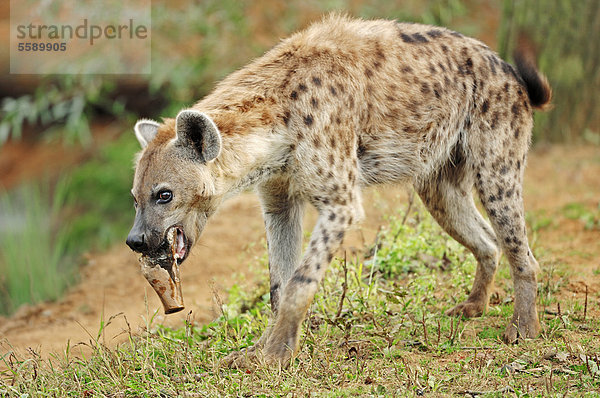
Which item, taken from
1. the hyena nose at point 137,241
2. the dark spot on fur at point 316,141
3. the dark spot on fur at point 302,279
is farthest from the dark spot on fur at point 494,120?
the hyena nose at point 137,241

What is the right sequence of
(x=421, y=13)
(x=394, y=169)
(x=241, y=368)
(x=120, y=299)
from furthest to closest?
(x=421, y=13), (x=120, y=299), (x=394, y=169), (x=241, y=368)

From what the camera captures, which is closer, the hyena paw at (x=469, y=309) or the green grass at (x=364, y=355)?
the green grass at (x=364, y=355)

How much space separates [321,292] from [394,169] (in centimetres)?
91

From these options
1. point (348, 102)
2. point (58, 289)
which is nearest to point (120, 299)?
point (58, 289)

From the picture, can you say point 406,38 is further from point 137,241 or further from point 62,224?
point 62,224

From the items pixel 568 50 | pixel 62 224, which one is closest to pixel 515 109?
pixel 568 50

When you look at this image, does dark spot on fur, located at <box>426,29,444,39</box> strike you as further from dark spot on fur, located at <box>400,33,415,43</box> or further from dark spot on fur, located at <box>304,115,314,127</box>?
dark spot on fur, located at <box>304,115,314,127</box>

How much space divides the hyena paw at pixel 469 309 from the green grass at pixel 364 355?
0.17 ft

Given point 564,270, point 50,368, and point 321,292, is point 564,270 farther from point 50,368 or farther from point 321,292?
point 50,368

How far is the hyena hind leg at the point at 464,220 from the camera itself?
4.73 meters

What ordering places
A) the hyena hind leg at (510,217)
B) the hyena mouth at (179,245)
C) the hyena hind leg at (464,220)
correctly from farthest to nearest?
the hyena hind leg at (464,220), the hyena hind leg at (510,217), the hyena mouth at (179,245)

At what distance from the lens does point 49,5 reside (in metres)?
8.47

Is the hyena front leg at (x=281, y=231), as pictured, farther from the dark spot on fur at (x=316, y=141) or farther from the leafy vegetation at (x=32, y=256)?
the leafy vegetation at (x=32, y=256)

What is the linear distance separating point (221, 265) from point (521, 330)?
282 centimetres
